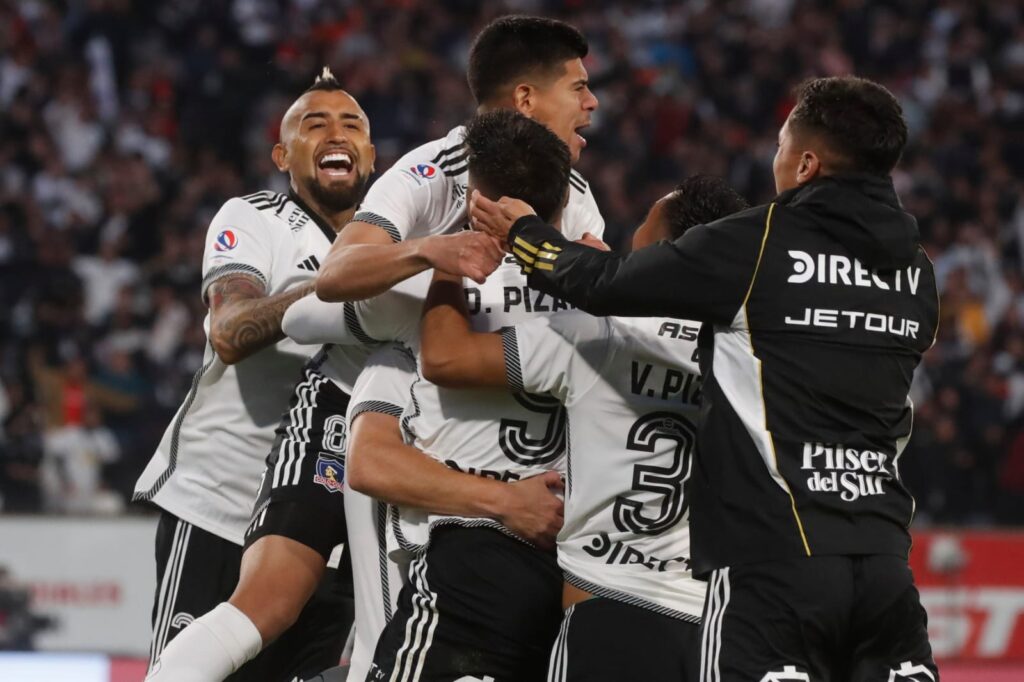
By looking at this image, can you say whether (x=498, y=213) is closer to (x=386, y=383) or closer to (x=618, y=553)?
(x=386, y=383)

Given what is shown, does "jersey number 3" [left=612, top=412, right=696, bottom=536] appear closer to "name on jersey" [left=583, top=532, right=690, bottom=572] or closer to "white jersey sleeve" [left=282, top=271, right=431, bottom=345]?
"name on jersey" [left=583, top=532, right=690, bottom=572]

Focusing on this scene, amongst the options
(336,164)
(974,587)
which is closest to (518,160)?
(336,164)

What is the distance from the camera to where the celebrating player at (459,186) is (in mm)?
3877

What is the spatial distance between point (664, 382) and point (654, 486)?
10.4 inches

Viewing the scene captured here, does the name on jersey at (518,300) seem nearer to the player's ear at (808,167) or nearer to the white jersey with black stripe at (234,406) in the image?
the player's ear at (808,167)

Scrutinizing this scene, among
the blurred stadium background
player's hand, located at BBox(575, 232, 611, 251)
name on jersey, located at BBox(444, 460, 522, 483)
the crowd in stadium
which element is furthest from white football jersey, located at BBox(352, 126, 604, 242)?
the crowd in stadium

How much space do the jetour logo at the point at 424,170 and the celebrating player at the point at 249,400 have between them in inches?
31.8

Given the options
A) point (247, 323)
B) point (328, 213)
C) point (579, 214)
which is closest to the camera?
point (579, 214)

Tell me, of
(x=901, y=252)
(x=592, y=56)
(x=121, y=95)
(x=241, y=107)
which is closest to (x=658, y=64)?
(x=592, y=56)

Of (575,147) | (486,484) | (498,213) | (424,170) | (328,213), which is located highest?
(328,213)

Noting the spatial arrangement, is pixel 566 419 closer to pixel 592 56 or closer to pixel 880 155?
pixel 880 155

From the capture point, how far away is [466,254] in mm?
3775

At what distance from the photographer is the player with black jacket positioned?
349 centimetres

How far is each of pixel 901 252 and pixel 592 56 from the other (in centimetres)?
1310
